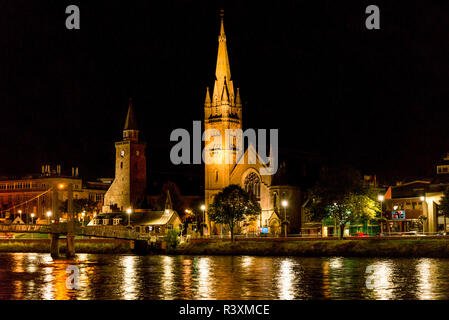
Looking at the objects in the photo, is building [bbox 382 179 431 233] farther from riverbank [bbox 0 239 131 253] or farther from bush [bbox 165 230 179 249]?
riverbank [bbox 0 239 131 253]

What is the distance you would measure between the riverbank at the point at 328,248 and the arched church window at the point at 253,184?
31.2 metres

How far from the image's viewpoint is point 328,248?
84188mm

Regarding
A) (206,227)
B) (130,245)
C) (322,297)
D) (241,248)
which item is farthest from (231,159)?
(322,297)

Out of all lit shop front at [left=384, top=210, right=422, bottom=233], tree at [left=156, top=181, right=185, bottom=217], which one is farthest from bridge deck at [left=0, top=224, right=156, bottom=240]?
tree at [left=156, top=181, right=185, bottom=217]

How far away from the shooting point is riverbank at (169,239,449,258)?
7562cm

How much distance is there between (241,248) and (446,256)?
2777cm

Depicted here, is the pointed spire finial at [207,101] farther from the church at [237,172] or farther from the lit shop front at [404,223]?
the lit shop front at [404,223]

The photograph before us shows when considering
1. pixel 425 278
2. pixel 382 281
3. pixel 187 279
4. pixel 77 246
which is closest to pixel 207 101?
pixel 77 246

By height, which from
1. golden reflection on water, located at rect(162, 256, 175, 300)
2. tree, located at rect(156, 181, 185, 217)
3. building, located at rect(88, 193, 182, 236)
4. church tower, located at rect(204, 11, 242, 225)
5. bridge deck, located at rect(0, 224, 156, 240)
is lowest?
golden reflection on water, located at rect(162, 256, 175, 300)

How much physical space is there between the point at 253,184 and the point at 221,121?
13.0 m

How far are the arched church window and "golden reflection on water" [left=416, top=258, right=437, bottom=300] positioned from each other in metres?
61.7

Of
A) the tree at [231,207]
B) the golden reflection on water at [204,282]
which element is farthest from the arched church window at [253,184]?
the golden reflection on water at [204,282]
